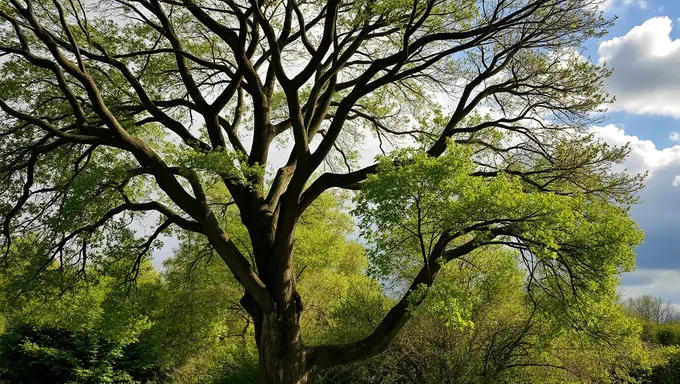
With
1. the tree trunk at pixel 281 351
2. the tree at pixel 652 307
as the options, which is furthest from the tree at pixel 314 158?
the tree at pixel 652 307

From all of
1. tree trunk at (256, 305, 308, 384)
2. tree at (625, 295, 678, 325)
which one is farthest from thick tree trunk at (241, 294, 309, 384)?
tree at (625, 295, 678, 325)

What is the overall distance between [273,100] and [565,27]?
23.5 ft

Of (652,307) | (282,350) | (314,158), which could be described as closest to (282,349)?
(282,350)

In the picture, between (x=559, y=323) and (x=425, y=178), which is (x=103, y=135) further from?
(x=559, y=323)

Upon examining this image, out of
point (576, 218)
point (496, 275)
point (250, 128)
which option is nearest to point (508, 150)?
point (496, 275)

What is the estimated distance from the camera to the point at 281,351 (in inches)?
360

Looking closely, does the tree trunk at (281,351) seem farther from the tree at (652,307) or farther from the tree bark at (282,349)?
the tree at (652,307)

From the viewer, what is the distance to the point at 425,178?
7.13 m

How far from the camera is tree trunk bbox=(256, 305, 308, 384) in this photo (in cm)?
909

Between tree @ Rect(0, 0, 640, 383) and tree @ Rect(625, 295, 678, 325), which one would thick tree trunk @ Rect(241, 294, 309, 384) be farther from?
tree @ Rect(625, 295, 678, 325)

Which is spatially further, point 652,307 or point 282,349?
point 652,307

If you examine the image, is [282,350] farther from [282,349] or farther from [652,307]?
[652,307]

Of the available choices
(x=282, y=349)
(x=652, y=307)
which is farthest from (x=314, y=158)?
(x=652, y=307)

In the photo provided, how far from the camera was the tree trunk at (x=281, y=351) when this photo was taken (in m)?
9.09
